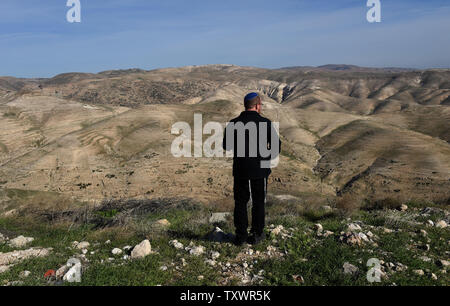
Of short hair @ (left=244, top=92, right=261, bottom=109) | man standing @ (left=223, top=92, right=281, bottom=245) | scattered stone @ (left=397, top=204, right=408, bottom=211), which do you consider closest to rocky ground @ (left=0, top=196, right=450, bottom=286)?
man standing @ (left=223, top=92, right=281, bottom=245)

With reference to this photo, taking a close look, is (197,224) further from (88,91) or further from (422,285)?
(88,91)

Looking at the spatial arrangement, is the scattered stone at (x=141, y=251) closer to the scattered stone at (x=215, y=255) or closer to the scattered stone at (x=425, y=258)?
the scattered stone at (x=215, y=255)

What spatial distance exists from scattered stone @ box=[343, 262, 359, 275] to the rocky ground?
0.01 m

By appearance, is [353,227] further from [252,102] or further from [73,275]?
[73,275]

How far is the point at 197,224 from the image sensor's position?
6.13 m

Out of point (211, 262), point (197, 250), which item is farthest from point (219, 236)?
point (211, 262)

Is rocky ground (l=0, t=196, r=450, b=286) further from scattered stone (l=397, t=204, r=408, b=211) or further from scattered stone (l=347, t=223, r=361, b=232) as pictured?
scattered stone (l=397, t=204, r=408, b=211)

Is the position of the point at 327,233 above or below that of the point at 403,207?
above

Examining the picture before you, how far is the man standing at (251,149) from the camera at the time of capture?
4.42 metres

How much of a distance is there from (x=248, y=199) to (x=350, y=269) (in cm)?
160

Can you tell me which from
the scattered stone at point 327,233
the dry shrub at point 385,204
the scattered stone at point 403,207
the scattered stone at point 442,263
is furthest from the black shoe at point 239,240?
the scattered stone at point 403,207

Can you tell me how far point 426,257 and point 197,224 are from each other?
12.3 ft

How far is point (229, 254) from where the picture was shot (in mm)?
4605

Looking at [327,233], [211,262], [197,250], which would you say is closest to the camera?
[211,262]
